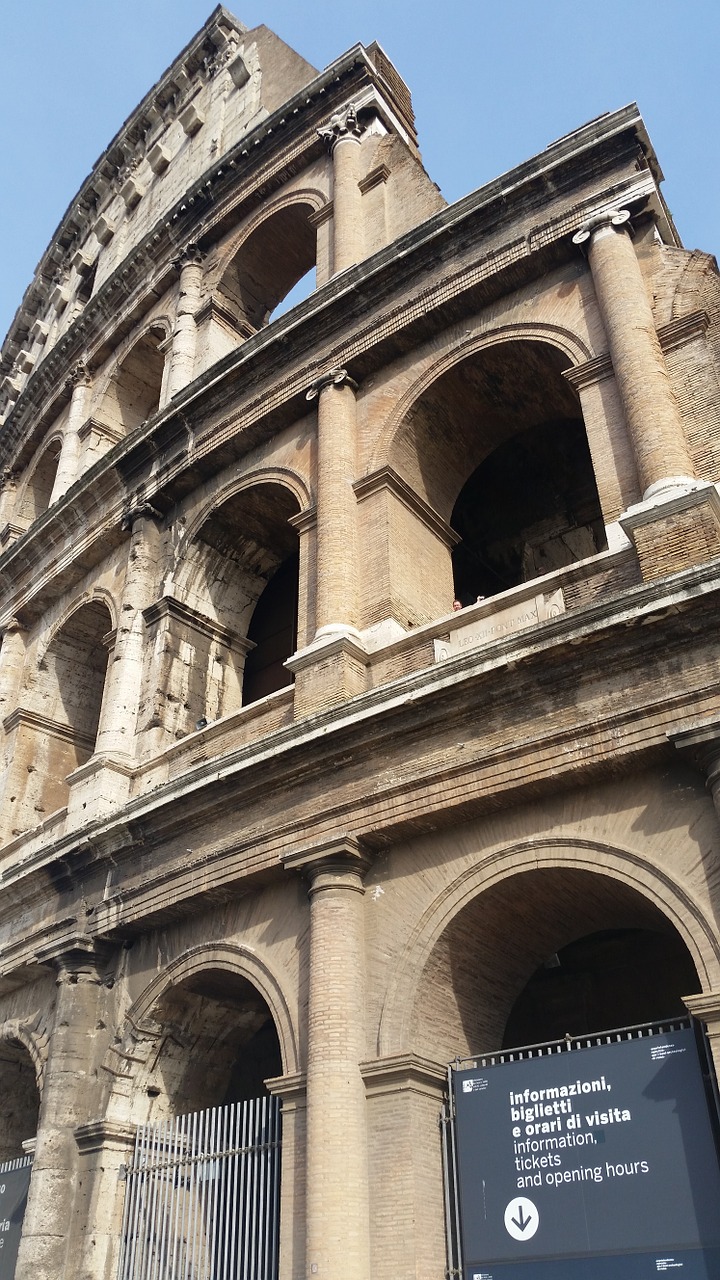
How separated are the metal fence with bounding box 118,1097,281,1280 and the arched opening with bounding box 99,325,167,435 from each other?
1115 cm

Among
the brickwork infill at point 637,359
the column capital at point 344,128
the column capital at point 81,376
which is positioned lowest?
the brickwork infill at point 637,359

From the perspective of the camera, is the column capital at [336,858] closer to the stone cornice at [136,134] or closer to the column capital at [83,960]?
the column capital at [83,960]

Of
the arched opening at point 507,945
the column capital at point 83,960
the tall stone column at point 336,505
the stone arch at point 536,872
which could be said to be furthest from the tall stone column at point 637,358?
the column capital at point 83,960

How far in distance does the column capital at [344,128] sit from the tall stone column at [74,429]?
233 inches

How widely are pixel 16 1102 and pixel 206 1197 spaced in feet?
14.3

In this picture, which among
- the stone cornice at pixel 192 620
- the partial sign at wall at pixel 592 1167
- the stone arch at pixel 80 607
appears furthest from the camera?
the stone arch at pixel 80 607

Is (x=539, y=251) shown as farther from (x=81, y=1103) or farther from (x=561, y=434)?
(x=81, y=1103)

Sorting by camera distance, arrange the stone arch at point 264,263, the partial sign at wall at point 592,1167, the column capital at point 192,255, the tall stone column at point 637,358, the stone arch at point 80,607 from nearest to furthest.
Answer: the partial sign at wall at point 592,1167
the tall stone column at point 637,358
the stone arch at point 80,607
the stone arch at point 264,263
the column capital at point 192,255

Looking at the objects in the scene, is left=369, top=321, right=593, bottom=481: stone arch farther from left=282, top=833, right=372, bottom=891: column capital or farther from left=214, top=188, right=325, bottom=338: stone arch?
left=214, top=188, right=325, bottom=338: stone arch

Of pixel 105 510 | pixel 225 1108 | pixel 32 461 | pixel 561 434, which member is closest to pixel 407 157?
pixel 561 434

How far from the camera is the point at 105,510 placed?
13516mm

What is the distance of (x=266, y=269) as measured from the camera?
15484 millimetres

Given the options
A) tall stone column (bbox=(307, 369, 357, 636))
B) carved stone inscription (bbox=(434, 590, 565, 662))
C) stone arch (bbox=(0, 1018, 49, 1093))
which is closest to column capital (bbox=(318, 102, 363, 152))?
tall stone column (bbox=(307, 369, 357, 636))

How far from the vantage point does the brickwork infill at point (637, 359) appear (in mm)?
7746
